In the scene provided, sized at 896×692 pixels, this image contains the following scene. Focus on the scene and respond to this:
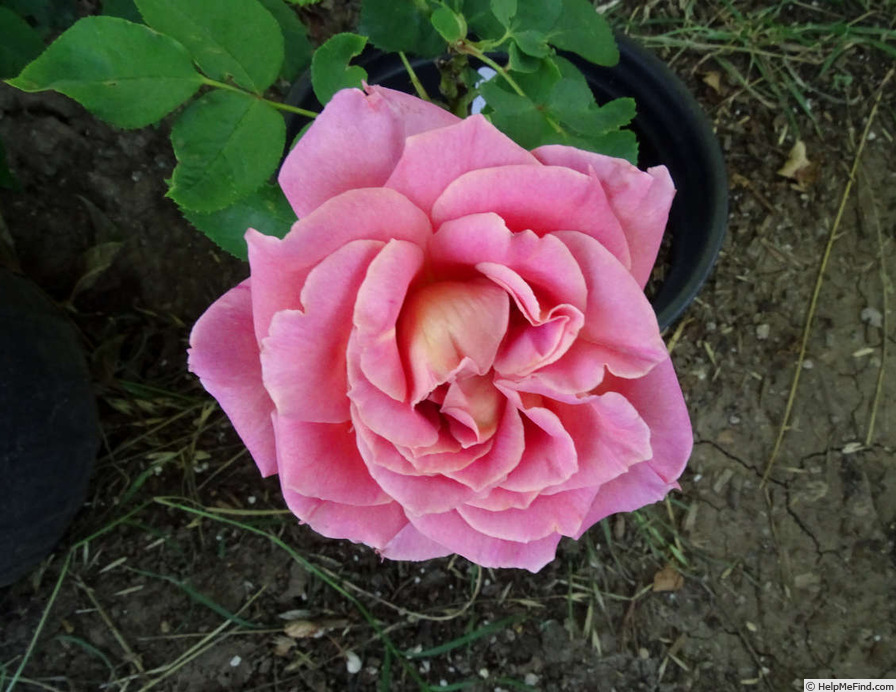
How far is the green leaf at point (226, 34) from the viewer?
19.7 inches

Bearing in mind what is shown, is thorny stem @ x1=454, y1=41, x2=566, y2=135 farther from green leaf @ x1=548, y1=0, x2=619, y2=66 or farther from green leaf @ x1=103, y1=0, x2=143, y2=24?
green leaf @ x1=103, y1=0, x2=143, y2=24

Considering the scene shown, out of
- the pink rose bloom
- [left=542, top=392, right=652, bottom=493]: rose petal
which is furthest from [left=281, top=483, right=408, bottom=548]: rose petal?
[left=542, top=392, right=652, bottom=493]: rose petal

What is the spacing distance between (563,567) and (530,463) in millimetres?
808

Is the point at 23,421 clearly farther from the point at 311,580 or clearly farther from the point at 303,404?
the point at 303,404

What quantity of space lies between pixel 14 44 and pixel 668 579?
3.82 feet

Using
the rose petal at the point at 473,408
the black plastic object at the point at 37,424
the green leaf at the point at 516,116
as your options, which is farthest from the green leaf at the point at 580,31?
the black plastic object at the point at 37,424

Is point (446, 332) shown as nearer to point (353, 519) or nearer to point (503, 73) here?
point (353, 519)

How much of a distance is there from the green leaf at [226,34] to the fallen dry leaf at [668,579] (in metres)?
1.01

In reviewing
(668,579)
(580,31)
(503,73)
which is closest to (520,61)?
(503,73)

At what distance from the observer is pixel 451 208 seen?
16.6 inches

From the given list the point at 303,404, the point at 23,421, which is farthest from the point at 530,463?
the point at 23,421

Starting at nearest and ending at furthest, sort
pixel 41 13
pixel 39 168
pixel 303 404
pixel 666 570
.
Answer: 1. pixel 303 404
2. pixel 41 13
3. pixel 39 168
4. pixel 666 570

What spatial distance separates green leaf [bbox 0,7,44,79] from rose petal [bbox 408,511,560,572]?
602 millimetres

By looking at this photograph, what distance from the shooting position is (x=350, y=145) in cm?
43
